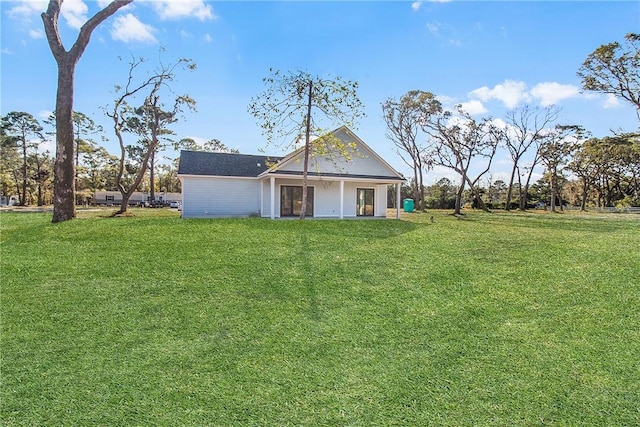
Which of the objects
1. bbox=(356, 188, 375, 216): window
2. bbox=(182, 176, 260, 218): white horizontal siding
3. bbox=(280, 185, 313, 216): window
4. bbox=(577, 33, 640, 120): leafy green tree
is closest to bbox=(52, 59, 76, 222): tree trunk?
bbox=(182, 176, 260, 218): white horizontal siding

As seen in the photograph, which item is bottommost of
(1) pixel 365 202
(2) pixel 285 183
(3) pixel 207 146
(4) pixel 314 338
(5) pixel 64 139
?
(4) pixel 314 338

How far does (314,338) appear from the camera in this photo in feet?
13.2

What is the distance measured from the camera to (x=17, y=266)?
6.22 m

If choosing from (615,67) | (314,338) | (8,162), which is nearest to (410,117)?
(615,67)

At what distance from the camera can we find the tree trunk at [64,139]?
35.0 feet

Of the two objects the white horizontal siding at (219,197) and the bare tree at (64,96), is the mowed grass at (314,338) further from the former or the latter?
the white horizontal siding at (219,197)

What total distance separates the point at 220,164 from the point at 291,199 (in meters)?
4.39

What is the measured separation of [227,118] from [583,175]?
1651 inches

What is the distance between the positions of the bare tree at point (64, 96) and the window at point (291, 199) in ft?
29.1

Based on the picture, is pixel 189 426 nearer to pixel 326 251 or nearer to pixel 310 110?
pixel 326 251

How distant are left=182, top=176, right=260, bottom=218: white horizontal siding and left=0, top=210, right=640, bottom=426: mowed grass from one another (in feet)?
30.7

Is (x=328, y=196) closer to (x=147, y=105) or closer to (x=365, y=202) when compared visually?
(x=365, y=202)

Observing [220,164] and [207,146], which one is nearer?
[220,164]

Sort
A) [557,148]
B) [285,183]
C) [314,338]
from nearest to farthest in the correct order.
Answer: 1. [314,338]
2. [285,183]
3. [557,148]
